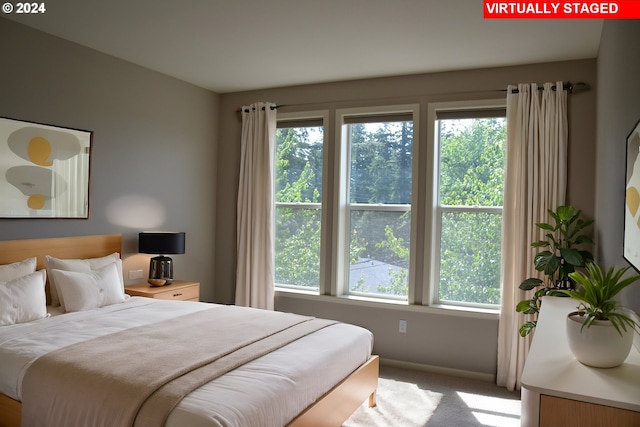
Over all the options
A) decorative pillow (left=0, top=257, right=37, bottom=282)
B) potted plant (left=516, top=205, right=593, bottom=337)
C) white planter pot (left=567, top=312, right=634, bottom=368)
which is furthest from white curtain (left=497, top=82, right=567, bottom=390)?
decorative pillow (left=0, top=257, right=37, bottom=282)

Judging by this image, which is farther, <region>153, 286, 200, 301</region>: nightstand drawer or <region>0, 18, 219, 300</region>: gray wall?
<region>153, 286, 200, 301</region>: nightstand drawer

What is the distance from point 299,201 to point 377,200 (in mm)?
868

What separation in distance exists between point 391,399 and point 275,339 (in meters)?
1.29

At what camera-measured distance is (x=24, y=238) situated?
11.5 feet

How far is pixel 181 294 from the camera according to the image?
4.36 m

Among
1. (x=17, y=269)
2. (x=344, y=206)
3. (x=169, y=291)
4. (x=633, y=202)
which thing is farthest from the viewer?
(x=344, y=206)

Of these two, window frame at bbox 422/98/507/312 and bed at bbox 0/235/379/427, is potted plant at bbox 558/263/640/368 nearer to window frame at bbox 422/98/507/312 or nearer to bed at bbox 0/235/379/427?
bed at bbox 0/235/379/427

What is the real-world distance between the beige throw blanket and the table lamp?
1397 millimetres

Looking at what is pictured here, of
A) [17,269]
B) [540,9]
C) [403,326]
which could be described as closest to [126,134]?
[17,269]

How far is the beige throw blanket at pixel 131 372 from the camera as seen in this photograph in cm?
202

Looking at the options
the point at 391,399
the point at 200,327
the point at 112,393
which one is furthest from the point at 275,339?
the point at 391,399

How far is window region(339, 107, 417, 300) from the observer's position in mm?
4547

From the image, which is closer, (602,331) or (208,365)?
(602,331)

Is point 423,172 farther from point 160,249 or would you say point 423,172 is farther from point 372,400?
point 160,249
